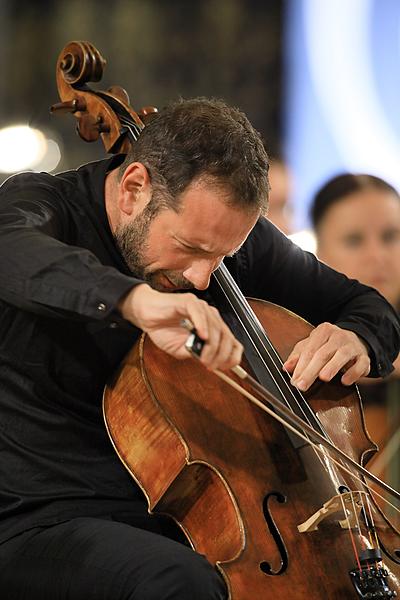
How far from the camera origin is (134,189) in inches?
→ 65.1

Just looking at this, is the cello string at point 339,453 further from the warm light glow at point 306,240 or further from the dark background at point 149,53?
the dark background at point 149,53

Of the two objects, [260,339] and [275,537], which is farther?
[260,339]

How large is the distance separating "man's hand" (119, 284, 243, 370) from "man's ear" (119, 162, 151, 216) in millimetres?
394

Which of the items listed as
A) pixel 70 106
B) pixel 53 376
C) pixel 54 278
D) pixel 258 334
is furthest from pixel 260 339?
pixel 70 106

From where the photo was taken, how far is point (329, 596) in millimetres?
1361

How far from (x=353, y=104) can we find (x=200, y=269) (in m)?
2.85

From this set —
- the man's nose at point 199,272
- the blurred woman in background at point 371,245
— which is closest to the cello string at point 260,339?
the man's nose at point 199,272

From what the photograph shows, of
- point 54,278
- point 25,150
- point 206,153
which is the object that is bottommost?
point 25,150

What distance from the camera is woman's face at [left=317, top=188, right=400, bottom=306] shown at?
305 centimetres

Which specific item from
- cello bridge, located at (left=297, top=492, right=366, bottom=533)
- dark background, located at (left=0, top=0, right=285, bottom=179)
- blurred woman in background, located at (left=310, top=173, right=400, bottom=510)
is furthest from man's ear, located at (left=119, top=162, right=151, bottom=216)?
dark background, located at (left=0, top=0, right=285, bottom=179)

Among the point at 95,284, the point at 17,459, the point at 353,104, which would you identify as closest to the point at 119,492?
the point at 17,459

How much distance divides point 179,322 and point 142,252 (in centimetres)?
39

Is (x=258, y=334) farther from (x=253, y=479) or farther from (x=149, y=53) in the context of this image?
(x=149, y=53)

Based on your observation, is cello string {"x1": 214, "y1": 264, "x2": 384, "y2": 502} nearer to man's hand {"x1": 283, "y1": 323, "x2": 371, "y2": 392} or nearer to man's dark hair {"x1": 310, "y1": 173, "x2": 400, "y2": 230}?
man's hand {"x1": 283, "y1": 323, "x2": 371, "y2": 392}
